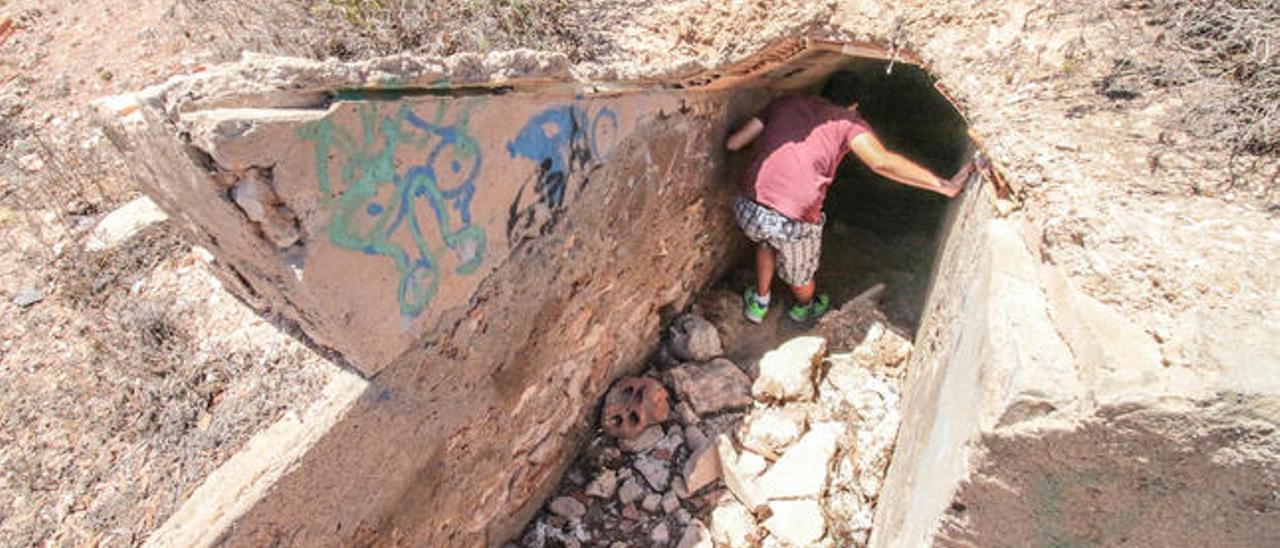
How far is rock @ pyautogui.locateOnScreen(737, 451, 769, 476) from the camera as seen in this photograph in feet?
11.5

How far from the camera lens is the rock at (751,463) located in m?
3.49

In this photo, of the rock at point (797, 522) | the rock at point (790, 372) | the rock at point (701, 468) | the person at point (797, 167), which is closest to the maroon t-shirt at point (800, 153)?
the person at point (797, 167)

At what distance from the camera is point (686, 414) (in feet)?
12.3

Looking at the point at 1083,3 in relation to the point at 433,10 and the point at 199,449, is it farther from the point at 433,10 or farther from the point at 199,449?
the point at 199,449

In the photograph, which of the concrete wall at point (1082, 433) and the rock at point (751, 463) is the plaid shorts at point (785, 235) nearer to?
the rock at point (751, 463)

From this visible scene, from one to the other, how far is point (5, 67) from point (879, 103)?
547 centimetres

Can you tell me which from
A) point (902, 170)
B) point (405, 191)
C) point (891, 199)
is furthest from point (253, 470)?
point (891, 199)

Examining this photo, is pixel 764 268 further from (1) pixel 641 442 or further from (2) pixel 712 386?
(1) pixel 641 442

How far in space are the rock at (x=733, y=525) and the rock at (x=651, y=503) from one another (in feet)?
0.88

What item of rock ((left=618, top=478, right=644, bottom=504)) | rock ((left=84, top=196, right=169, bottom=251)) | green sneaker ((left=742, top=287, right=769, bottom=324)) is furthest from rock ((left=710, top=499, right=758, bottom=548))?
rock ((left=84, top=196, right=169, bottom=251))

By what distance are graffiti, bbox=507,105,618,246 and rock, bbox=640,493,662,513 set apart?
152 cm

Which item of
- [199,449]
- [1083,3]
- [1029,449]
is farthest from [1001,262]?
[199,449]

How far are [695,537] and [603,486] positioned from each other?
52cm

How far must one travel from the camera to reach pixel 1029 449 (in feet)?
5.59
